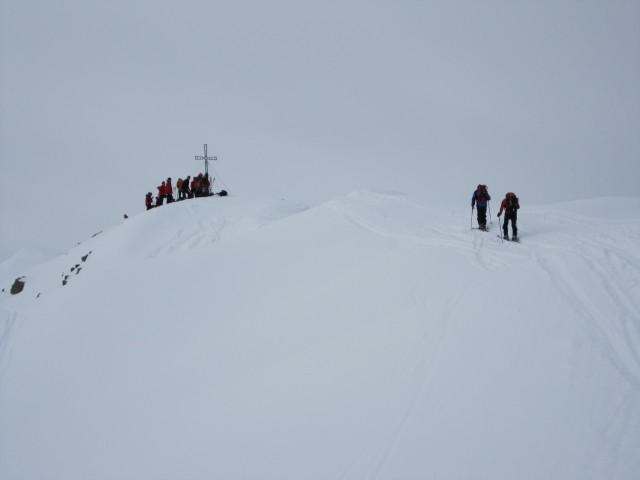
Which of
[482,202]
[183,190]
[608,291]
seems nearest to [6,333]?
[183,190]

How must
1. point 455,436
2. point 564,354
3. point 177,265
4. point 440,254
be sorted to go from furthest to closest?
point 177,265, point 440,254, point 564,354, point 455,436

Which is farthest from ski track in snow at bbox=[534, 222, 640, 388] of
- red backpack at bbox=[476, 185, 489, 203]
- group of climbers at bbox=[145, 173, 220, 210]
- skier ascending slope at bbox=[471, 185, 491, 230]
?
group of climbers at bbox=[145, 173, 220, 210]

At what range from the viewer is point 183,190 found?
87.2 feet

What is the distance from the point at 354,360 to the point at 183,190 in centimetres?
2291

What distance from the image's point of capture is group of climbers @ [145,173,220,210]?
26.2m

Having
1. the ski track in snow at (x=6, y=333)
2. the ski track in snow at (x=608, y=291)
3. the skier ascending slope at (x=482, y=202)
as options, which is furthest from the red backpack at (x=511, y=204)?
the ski track in snow at (x=6, y=333)

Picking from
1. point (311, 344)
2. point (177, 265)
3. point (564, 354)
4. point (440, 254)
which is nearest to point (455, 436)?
point (564, 354)

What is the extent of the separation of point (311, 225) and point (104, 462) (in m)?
10.7

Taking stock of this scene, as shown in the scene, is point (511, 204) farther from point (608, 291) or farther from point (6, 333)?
point (6, 333)

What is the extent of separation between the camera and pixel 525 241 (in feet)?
35.9

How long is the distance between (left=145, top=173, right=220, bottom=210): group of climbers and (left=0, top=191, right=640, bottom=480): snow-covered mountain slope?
12.2 metres

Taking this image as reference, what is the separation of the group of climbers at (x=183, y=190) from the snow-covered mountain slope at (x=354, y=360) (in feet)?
40.1

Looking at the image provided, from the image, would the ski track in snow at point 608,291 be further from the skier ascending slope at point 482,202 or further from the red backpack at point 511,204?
the skier ascending slope at point 482,202

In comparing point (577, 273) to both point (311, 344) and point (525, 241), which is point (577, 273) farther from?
point (311, 344)
